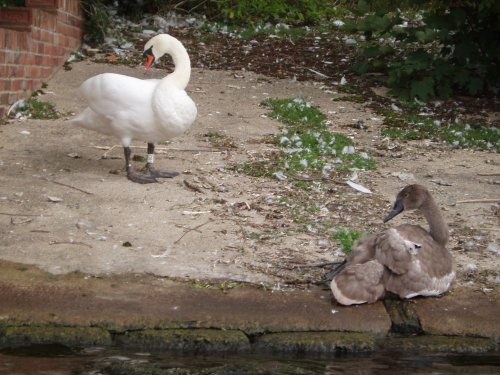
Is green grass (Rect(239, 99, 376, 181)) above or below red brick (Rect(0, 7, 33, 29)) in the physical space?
below

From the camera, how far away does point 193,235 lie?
5473 mm

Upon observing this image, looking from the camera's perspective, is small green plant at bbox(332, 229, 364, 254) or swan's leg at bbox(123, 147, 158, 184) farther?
swan's leg at bbox(123, 147, 158, 184)

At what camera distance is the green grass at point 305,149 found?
7113 mm

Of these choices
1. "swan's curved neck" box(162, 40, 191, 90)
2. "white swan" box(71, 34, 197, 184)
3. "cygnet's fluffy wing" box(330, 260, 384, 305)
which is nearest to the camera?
"cygnet's fluffy wing" box(330, 260, 384, 305)

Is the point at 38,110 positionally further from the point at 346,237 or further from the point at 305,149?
the point at 346,237

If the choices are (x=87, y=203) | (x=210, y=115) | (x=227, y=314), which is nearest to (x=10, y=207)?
(x=87, y=203)

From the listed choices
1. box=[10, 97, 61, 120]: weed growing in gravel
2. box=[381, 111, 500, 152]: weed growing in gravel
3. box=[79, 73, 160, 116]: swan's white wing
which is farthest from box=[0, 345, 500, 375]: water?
box=[10, 97, 61, 120]: weed growing in gravel

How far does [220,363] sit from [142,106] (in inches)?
115

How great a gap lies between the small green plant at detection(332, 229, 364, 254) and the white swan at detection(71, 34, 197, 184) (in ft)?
5.20

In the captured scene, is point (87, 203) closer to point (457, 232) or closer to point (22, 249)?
point (22, 249)

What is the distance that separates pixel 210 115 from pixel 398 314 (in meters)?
4.80

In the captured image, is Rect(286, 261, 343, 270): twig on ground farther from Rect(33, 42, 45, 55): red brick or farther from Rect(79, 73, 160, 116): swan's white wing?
Rect(33, 42, 45, 55): red brick

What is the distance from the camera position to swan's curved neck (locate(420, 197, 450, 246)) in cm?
493

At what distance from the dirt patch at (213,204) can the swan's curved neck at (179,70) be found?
789 mm
